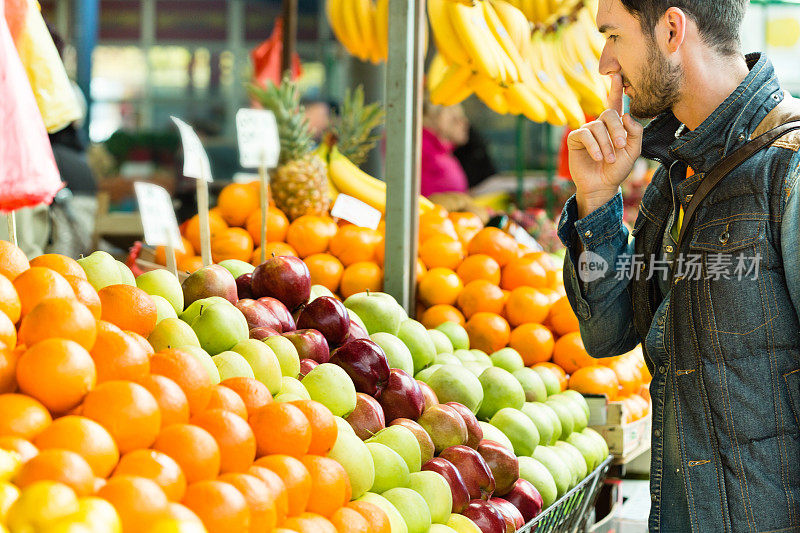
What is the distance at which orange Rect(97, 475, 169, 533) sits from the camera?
105cm

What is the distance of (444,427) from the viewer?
6.19 ft

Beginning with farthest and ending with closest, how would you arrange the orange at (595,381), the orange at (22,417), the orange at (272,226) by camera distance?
the orange at (272,226), the orange at (595,381), the orange at (22,417)

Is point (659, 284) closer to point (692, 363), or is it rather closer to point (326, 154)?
point (692, 363)

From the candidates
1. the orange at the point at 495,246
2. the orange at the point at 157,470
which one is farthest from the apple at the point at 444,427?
the orange at the point at 495,246

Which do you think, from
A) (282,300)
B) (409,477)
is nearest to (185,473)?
(409,477)

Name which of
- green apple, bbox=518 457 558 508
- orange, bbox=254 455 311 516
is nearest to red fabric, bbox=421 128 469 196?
green apple, bbox=518 457 558 508

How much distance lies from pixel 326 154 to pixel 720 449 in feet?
7.32

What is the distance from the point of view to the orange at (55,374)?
4.09 feet

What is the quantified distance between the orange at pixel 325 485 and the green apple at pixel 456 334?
1.29m

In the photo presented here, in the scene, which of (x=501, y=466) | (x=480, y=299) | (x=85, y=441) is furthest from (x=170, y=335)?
(x=480, y=299)

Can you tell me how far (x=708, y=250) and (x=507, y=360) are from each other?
107 centimetres

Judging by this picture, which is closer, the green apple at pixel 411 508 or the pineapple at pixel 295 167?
the green apple at pixel 411 508

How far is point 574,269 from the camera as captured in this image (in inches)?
73.9

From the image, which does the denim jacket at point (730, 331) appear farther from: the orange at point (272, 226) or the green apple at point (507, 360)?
the orange at point (272, 226)
